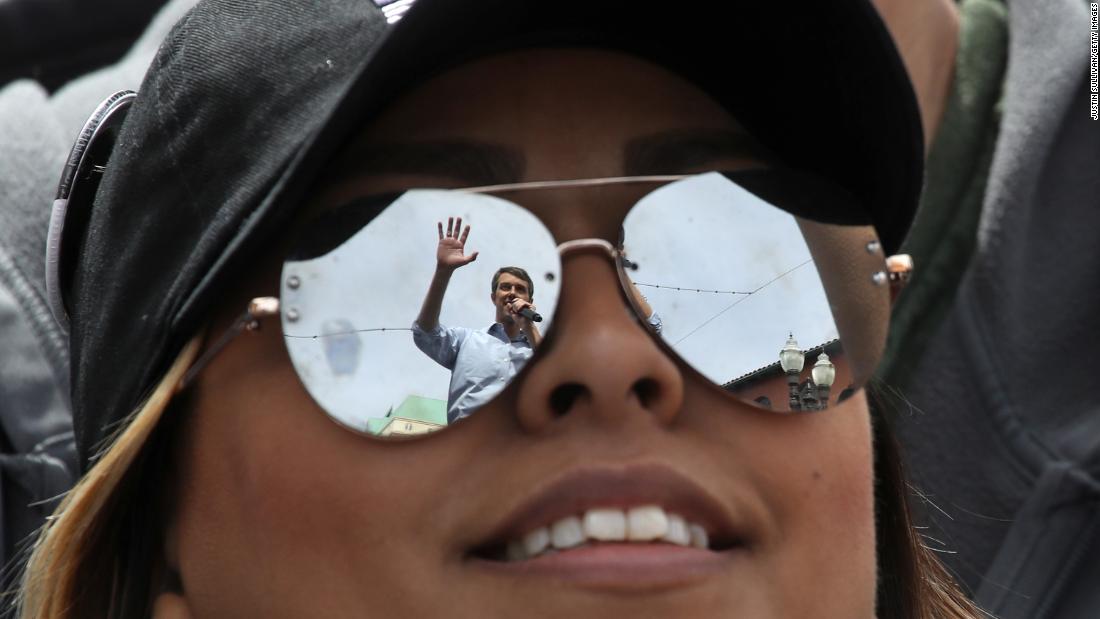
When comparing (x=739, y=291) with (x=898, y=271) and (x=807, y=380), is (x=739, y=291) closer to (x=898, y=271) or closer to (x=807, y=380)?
(x=807, y=380)

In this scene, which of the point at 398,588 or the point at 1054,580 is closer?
the point at 398,588

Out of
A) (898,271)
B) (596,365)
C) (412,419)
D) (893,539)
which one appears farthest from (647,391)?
(893,539)

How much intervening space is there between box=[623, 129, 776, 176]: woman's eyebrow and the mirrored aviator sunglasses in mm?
42

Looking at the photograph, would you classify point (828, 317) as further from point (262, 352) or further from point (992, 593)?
point (992, 593)

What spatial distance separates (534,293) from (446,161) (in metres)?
0.15

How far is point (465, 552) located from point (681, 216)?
321mm

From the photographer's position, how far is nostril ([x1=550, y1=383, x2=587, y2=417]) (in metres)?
1.17

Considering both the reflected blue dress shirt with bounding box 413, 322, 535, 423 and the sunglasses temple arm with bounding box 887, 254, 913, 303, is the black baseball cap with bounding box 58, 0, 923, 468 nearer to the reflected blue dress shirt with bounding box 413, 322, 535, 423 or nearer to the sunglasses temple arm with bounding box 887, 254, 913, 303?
the sunglasses temple arm with bounding box 887, 254, 913, 303

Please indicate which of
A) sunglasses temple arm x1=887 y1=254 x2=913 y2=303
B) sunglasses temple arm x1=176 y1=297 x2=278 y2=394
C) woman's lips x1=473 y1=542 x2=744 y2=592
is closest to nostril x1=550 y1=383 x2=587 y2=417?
woman's lips x1=473 y1=542 x2=744 y2=592

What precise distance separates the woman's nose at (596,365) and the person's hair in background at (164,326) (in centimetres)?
8

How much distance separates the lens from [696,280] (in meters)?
1.23

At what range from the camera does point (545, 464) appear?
1.15 metres

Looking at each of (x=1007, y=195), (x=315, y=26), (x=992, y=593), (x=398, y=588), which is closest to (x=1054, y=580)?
(x=992, y=593)

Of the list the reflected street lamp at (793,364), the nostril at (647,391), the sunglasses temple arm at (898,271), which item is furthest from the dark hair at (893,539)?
the nostril at (647,391)
